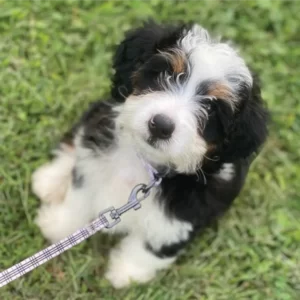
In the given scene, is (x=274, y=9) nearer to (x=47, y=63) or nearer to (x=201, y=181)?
(x=47, y=63)

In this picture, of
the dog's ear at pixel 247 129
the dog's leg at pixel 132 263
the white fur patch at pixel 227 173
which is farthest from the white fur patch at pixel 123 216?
the dog's ear at pixel 247 129

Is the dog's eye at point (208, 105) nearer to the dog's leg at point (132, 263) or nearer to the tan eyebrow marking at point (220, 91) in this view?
the tan eyebrow marking at point (220, 91)

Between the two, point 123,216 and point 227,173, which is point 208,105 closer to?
point 227,173

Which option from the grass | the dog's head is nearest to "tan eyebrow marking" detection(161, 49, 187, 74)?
the dog's head

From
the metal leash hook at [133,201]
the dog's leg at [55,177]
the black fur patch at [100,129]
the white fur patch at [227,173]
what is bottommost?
the dog's leg at [55,177]

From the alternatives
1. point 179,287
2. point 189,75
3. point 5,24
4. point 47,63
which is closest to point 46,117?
point 47,63

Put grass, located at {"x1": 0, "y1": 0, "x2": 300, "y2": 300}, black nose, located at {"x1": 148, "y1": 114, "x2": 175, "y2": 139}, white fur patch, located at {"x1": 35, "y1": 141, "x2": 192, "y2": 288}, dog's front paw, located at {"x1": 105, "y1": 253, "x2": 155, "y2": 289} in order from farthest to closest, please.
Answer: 1. grass, located at {"x1": 0, "y1": 0, "x2": 300, "y2": 300}
2. dog's front paw, located at {"x1": 105, "y1": 253, "x2": 155, "y2": 289}
3. white fur patch, located at {"x1": 35, "y1": 141, "x2": 192, "y2": 288}
4. black nose, located at {"x1": 148, "y1": 114, "x2": 175, "y2": 139}

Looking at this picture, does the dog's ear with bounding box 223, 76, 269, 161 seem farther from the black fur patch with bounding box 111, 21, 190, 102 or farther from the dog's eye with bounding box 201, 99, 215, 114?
the black fur patch with bounding box 111, 21, 190, 102

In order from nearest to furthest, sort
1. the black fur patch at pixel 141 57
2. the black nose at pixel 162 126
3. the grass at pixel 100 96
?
the black nose at pixel 162 126, the black fur patch at pixel 141 57, the grass at pixel 100 96
